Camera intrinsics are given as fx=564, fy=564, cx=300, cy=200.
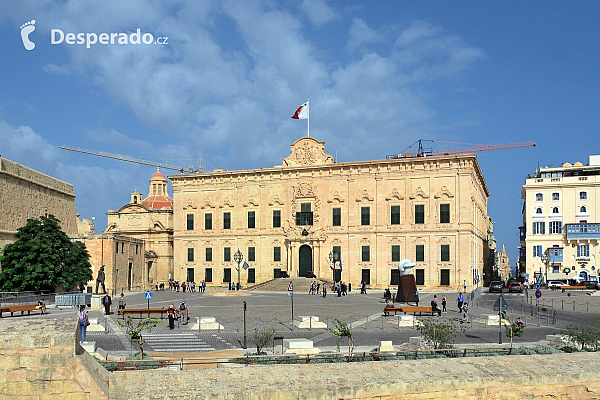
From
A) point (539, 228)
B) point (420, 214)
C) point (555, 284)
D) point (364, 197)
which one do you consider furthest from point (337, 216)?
point (539, 228)

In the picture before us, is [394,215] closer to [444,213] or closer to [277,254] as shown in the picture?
[444,213]

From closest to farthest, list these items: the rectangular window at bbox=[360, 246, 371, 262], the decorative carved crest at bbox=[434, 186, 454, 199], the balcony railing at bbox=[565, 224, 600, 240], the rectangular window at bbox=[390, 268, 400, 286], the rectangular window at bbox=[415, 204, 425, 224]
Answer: the decorative carved crest at bbox=[434, 186, 454, 199], the rectangular window at bbox=[415, 204, 425, 224], the rectangular window at bbox=[390, 268, 400, 286], the rectangular window at bbox=[360, 246, 371, 262], the balcony railing at bbox=[565, 224, 600, 240]

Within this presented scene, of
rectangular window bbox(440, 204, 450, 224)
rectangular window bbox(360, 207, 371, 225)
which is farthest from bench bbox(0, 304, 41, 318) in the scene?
rectangular window bbox(440, 204, 450, 224)

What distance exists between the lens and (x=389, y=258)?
56875 millimetres

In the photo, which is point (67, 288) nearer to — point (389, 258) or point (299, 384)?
point (389, 258)

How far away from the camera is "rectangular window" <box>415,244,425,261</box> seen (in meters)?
55.6

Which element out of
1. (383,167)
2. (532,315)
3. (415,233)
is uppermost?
(383,167)

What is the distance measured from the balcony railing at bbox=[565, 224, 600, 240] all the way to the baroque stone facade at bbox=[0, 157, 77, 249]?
2247 inches

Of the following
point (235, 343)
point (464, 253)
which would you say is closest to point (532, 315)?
point (235, 343)

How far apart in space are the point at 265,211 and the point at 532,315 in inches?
1400

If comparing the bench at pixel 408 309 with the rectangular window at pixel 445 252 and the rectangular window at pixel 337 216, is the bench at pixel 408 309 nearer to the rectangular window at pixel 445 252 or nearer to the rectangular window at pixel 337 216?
the rectangular window at pixel 445 252

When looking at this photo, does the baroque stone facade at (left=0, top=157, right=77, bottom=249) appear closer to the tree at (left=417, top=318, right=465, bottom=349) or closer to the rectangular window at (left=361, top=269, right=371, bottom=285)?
the rectangular window at (left=361, top=269, right=371, bottom=285)

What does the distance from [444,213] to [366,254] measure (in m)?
8.83

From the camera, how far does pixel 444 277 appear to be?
5472cm
